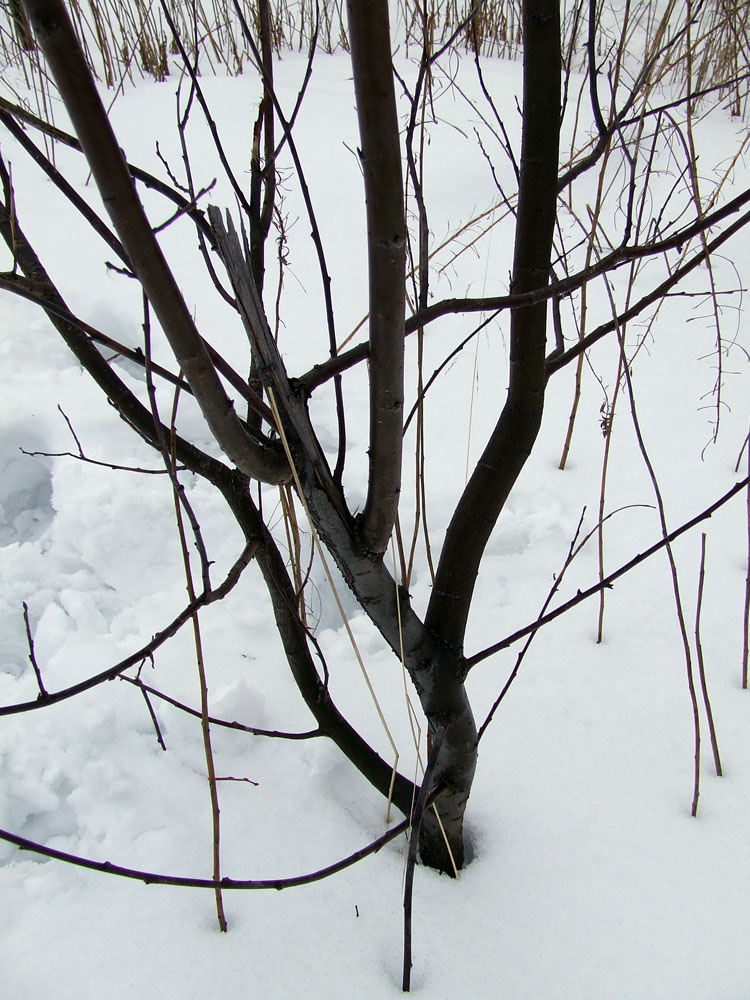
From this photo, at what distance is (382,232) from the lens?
0.43m

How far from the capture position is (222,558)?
1.35 metres

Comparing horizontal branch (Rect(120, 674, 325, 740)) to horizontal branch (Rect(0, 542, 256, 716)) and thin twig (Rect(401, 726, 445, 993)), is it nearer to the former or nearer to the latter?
horizontal branch (Rect(0, 542, 256, 716))

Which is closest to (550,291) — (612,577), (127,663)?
(612,577)

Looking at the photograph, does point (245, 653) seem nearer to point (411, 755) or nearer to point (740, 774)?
point (411, 755)

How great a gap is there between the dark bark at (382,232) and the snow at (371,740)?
1.55ft

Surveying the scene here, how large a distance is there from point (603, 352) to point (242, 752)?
4.60 ft

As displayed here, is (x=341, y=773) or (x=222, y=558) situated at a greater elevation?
(x=222, y=558)

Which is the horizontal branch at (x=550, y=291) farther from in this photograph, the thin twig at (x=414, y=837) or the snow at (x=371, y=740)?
the snow at (x=371, y=740)

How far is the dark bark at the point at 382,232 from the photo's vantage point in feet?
1.21

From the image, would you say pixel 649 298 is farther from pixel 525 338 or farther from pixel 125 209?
pixel 125 209

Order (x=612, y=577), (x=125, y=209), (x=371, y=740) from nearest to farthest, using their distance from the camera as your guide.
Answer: (x=125, y=209), (x=612, y=577), (x=371, y=740)

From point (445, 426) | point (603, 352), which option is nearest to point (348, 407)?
point (445, 426)

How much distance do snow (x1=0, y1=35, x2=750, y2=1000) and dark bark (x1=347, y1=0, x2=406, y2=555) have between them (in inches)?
18.6

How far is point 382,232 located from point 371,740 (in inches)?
29.3
